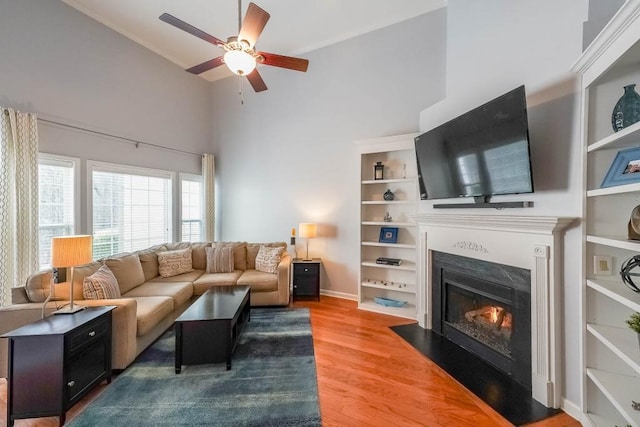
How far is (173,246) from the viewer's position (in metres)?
4.32

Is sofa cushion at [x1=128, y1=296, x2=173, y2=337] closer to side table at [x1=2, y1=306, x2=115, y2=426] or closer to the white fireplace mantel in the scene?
side table at [x1=2, y1=306, x2=115, y2=426]

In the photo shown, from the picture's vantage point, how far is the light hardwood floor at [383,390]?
1.88m

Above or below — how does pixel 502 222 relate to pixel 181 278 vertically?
above

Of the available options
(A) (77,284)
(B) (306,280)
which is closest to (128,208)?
(A) (77,284)

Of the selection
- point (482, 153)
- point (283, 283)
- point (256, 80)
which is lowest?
point (283, 283)

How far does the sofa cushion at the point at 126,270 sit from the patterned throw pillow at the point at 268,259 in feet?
5.02

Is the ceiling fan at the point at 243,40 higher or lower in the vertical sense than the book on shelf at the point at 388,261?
higher

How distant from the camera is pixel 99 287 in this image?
2602 millimetres

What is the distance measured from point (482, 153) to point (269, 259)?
3.03 metres

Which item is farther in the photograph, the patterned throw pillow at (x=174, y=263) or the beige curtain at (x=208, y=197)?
the beige curtain at (x=208, y=197)

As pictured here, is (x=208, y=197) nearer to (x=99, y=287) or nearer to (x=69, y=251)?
(x=99, y=287)

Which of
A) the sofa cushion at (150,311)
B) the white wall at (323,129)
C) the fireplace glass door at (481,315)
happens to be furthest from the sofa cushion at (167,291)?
the fireplace glass door at (481,315)

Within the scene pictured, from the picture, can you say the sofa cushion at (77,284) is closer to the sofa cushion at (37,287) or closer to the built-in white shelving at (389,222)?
the sofa cushion at (37,287)

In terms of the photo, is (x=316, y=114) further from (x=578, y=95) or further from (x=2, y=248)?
(x=2, y=248)
